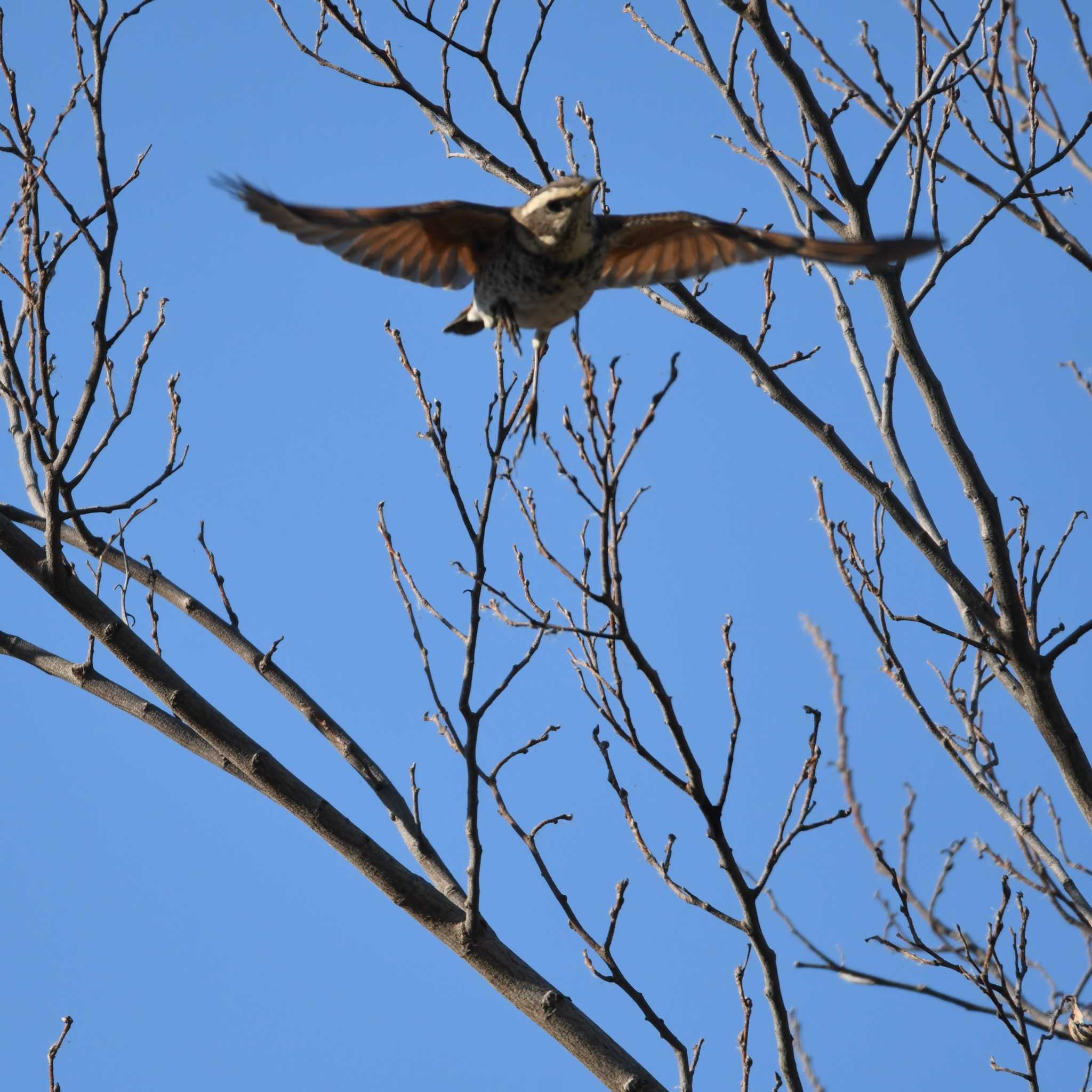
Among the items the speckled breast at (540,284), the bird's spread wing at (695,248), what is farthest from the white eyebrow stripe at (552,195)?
the bird's spread wing at (695,248)

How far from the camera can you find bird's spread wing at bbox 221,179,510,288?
3.92 metres

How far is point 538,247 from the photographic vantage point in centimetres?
423

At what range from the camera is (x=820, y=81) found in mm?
5348

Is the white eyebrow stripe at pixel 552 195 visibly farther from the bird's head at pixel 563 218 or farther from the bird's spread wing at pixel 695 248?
the bird's spread wing at pixel 695 248

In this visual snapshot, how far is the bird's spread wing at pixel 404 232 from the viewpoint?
12.9 ft

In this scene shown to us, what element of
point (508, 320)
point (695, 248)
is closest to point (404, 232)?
point (508, 320)

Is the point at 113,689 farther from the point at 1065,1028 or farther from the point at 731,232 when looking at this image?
the point at 1065,1028

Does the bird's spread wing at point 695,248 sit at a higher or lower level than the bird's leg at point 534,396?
higher

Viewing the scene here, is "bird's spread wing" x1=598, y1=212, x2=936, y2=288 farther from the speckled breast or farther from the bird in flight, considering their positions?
the speckled breast

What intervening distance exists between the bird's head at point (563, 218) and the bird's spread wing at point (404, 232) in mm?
205

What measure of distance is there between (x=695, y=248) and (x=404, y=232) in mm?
1172

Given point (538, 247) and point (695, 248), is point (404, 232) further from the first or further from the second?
point (695, 248)

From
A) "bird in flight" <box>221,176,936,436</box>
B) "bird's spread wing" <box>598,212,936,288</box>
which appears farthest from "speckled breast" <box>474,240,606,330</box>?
"bird's spread wing" <box>598,212,936,288</box>

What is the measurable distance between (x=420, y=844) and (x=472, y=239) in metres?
2.29
